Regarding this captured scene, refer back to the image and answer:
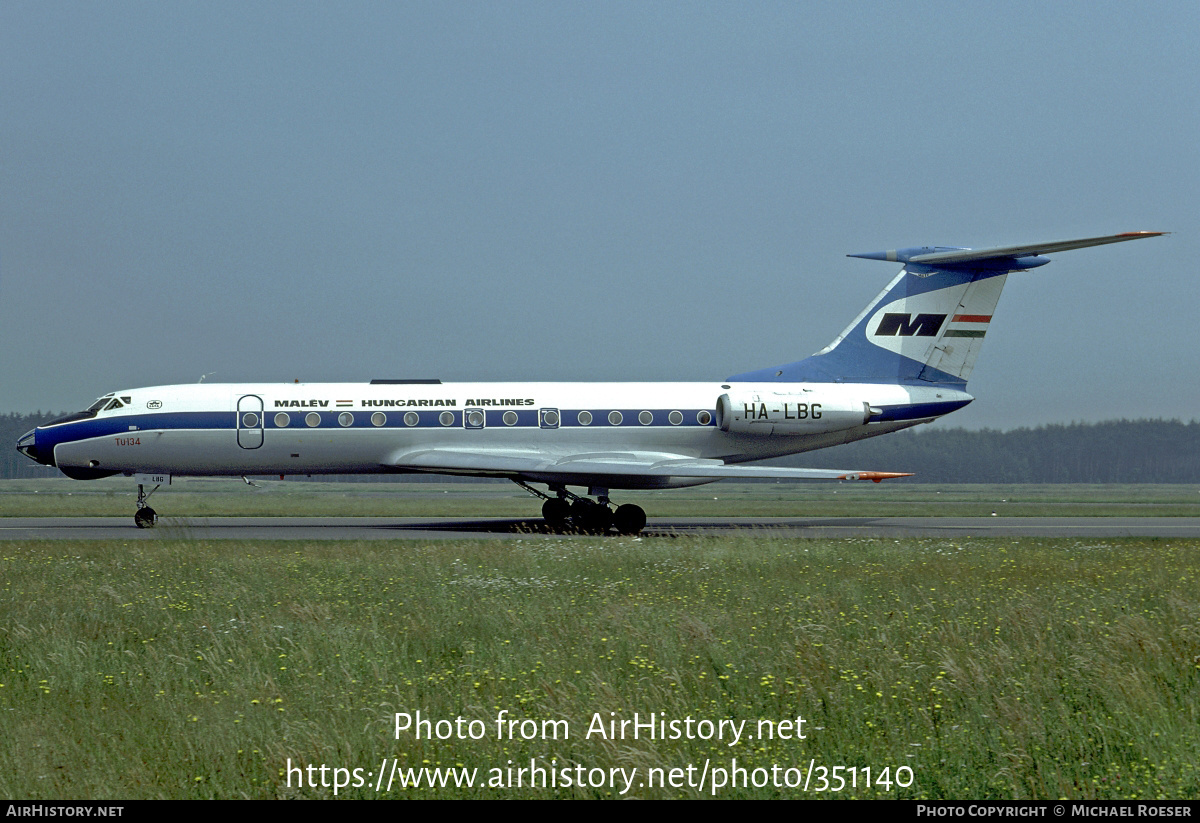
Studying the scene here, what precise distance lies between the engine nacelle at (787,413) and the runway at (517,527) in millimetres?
2544

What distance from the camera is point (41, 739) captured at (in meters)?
6.64

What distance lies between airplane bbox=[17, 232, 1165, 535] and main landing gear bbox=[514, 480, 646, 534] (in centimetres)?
4

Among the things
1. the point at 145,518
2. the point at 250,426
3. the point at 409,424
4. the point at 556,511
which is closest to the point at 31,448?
the point at 145,518

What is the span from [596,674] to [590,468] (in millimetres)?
17046

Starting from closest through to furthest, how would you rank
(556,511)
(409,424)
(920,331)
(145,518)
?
(145,518) → (409,424) → (556,511) → (920,331)

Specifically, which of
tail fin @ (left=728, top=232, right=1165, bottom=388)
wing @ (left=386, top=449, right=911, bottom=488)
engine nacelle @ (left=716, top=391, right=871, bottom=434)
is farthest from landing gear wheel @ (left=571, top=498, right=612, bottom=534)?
tail fin @ (left=728, top=232, right=1165, bottom=388)

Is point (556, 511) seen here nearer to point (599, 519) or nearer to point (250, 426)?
point (599, 519)

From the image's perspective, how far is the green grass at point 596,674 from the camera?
Answer: 6.05 metres

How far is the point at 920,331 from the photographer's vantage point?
93.2ft

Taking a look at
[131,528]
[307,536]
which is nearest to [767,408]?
[307,536]

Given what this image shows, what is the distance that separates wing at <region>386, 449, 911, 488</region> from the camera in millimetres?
24391

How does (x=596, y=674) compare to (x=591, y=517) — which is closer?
(x=596, y=674)

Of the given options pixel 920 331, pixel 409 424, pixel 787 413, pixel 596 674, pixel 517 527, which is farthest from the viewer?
pixel 920 331

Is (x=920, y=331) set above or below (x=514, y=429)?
above
